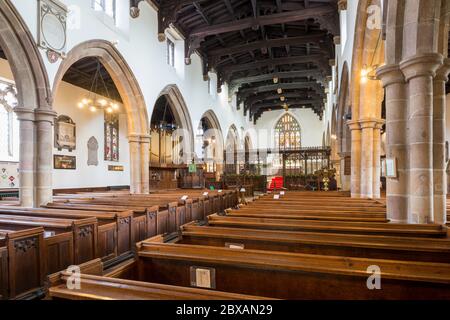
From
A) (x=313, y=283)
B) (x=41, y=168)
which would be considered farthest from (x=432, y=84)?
(x=41, y=168)

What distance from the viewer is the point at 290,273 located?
186cm

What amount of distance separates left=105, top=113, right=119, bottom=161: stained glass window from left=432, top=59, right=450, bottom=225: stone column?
12.6 meters

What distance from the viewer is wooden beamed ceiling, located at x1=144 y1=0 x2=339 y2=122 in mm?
11273

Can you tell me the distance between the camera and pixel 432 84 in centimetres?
367

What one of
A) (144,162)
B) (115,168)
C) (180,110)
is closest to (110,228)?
(144,162)

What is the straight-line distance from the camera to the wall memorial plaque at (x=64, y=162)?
10680 millimetres

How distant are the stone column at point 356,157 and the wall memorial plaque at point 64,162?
10.3 metres

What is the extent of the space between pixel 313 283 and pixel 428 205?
8.71 feet

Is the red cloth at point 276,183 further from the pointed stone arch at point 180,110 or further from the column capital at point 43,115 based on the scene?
the column capital at point 43,115

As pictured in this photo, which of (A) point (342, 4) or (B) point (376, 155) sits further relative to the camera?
(A) point (342, 4)

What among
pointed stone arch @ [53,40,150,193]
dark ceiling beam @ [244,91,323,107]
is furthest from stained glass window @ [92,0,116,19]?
dark ceiling beam @ [244,91,323,107]

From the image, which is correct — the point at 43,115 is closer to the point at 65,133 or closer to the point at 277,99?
the point at 65,133

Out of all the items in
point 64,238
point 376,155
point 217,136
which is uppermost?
point 217,136

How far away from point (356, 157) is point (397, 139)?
3.94 metres
